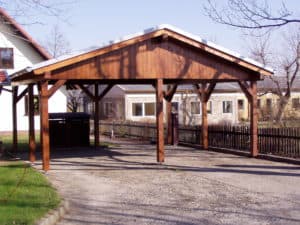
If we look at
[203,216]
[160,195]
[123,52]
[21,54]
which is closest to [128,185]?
[160,195]

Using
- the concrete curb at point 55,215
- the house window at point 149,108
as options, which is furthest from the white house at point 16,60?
the concrete curb at point 55,215

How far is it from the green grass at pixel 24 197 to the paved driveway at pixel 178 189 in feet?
1.37

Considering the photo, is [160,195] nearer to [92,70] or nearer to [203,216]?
[203,216]

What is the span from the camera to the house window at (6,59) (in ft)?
116

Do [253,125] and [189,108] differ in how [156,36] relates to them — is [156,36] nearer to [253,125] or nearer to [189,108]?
[253,125]

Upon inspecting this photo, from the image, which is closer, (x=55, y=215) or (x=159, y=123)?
(x=55, y=215)

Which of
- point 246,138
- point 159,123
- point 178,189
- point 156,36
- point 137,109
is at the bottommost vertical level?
point 178,189

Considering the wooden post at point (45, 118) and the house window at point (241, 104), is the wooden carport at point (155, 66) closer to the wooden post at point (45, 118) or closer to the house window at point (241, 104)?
the wooden post at point (45, 118)

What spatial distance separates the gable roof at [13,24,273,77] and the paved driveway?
288 centimetres

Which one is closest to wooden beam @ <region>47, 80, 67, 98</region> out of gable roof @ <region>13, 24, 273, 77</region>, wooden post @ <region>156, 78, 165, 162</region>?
gable roof @ <region>13, 24, 273, 77</region>

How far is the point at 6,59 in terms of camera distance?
3603cm

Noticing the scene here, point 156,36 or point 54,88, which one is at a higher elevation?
point 156,36

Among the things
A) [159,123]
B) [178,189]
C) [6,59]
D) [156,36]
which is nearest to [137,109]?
[6,59]

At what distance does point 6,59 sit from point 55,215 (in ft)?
94.8
